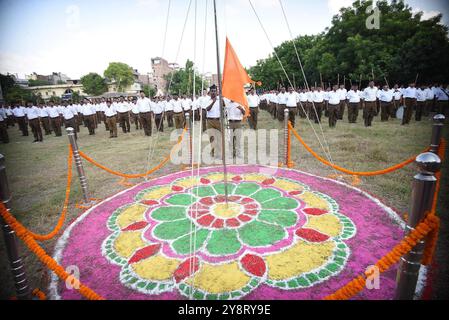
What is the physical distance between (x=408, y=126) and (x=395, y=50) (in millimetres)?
13854

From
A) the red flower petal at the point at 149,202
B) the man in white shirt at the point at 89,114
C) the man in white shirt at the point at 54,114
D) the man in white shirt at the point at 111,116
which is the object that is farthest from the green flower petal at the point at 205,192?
the man in white shirt at the point at 54,114

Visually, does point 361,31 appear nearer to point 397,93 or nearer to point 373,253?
point 397,93

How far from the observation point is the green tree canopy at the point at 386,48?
19.3 m

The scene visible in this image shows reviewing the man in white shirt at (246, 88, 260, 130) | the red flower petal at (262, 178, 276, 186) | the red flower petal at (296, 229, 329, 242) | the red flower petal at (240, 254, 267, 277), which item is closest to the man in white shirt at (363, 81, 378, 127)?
the man in white shirt at (246, 88, 260, 130)

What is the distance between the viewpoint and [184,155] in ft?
29.7

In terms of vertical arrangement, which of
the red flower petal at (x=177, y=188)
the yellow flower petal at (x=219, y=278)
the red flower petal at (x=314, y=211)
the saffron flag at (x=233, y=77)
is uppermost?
the saffron flag at (x=233, y=77)

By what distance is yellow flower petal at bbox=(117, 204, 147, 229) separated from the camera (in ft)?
15.0

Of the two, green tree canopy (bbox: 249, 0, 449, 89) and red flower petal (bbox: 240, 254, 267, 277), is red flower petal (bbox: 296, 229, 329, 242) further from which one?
green tree canopy (bbox: 249, 0, 449, 89)

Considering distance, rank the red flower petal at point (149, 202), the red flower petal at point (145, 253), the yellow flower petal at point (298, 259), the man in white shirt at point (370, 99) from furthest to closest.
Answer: the man in white shirt at point (370, 99)
the red flower petal at point (149, 202)
the red flower petal at point (145, 253)
the yellow flower petal at point (298, 259)

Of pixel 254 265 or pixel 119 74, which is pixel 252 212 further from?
pixel 119 74

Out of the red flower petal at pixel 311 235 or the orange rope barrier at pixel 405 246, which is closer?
the orange rope barrier at pixel 405 246

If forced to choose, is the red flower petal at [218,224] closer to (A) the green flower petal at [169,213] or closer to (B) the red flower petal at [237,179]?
(A) the green flower petal at [169,213]

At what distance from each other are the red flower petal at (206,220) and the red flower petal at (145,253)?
2.80ft

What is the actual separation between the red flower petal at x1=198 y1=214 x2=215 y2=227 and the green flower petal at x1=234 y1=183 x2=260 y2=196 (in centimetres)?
118
